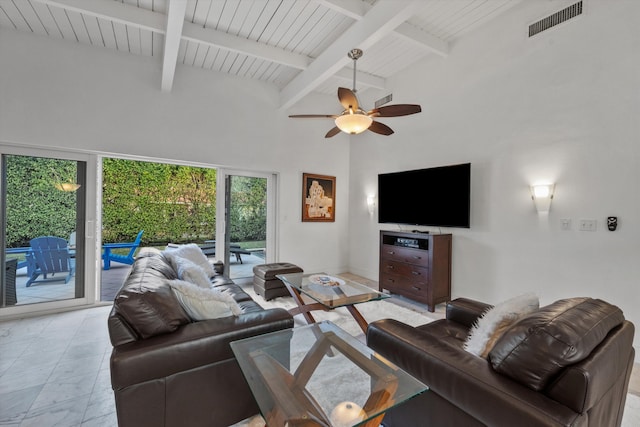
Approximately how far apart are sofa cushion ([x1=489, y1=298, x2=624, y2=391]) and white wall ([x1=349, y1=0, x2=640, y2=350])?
201 centimetres

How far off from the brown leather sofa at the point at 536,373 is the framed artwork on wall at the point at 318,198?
13.3 ft

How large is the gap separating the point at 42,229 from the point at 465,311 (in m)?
4.68

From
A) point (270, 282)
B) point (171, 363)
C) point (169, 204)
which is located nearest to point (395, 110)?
point (171, 363)

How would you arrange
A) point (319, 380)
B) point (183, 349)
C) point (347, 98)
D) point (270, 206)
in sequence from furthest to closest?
1. point (270, 206)
2. point (347, 98)
3. point (183, 349)
4. point (319, 380)

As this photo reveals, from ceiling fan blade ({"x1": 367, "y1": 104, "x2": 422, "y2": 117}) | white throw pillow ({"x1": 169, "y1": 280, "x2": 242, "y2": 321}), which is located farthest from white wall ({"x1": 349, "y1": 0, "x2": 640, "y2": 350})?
white throw pillow ({"x1": 169, "y1": 280, "x2": 242, "y2": 321})

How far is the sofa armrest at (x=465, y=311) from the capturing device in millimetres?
2096

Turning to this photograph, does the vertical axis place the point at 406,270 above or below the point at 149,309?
below

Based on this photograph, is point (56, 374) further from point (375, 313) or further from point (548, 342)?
point (548, 342)

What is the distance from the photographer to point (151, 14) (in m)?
3.07

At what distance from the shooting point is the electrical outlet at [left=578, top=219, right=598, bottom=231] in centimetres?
274

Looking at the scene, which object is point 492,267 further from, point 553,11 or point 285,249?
point 285,249

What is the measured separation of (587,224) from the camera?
9.11 feet

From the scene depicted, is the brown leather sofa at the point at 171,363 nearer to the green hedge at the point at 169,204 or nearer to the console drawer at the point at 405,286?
the console drawer at the point at 405,286

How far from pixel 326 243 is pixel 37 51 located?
4842mm
